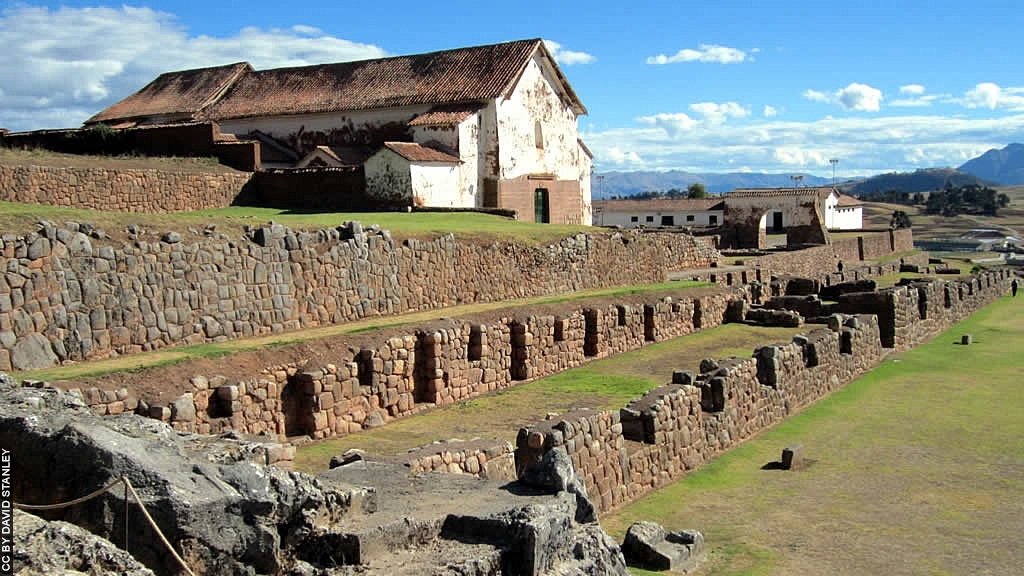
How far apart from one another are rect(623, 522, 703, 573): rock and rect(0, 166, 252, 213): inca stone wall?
15.4 meters

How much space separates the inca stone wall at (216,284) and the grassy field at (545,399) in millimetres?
2749

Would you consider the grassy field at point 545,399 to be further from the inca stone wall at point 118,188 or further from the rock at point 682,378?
the inca stone wall at point 118,188

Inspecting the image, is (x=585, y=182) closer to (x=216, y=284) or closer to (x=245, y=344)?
(x=216, y=284)

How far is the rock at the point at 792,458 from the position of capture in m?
13.5

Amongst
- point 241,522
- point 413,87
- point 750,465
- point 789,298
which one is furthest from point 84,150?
point 241,522

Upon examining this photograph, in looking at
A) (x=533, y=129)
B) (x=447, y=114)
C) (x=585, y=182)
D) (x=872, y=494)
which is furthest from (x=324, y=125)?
(x=872, y=494)

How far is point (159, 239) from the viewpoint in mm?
13914

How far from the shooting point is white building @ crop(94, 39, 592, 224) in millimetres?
35469

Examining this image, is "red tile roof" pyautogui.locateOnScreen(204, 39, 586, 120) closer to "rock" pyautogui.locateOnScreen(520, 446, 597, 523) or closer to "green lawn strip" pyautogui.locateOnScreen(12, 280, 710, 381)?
"green lawn strip" pyautogui.locateOnScreen(12, 280, 710, 381)

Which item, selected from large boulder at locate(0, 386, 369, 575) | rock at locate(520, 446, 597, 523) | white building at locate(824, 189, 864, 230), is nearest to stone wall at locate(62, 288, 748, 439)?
large boulder at locate(0, 386, 369, 575)

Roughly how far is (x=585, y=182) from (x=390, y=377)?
2748 centimetres

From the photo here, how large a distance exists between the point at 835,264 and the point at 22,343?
41.3 m

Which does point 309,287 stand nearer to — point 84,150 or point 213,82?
point 84,150

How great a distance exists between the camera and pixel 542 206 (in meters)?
37.8
